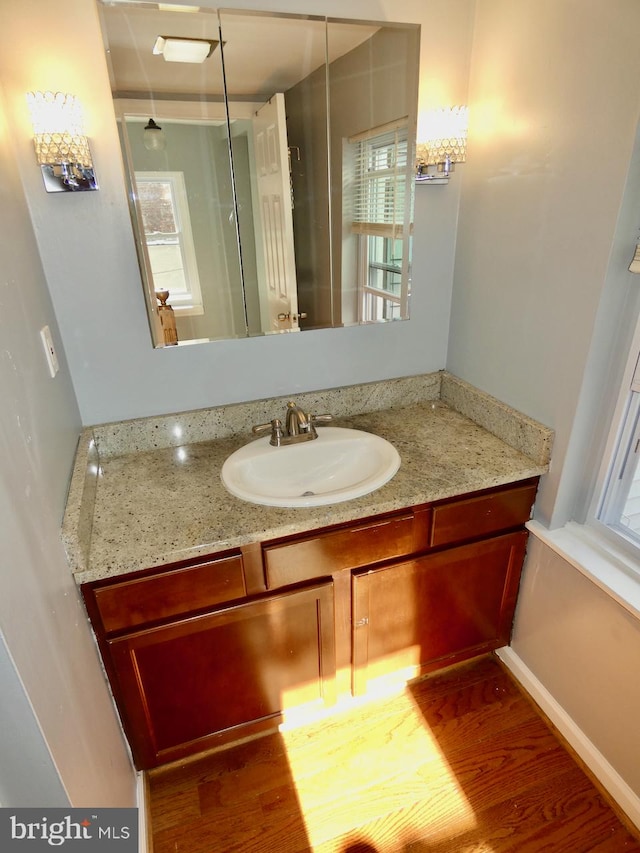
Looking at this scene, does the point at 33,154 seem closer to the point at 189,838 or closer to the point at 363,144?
the point at 363,144

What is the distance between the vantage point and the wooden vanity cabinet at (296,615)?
4.03ft

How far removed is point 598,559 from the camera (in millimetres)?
1350


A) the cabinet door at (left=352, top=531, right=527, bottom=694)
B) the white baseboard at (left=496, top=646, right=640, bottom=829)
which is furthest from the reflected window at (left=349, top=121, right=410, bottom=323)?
the white baseboard at (left=496, top=646, right=640, bottom=829)

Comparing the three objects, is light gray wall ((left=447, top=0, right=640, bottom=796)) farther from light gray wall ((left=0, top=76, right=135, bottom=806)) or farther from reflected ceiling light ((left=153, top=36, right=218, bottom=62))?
light gray wall ((left=0, top=76, right=135, bottom=806))

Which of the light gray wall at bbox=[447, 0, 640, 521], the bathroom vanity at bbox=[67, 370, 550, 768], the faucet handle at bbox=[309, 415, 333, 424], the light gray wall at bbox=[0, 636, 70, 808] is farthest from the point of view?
the faucet handle at bbox=[309, 415, 333, 424]

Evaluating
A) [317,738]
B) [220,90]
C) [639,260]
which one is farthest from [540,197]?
[317,738]

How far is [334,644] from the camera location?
1.47 m

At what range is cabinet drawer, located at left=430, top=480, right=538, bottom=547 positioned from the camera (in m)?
1.40

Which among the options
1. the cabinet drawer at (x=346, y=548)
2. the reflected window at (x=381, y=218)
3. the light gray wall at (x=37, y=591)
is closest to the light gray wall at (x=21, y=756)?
the light gray wall at (x=37, y=591)

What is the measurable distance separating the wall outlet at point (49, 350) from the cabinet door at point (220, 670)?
68 cm

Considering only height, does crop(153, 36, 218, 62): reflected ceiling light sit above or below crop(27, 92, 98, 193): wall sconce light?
above

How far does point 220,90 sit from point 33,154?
19.9 inches

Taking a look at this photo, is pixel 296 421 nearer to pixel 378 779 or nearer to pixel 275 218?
pixel 275 218

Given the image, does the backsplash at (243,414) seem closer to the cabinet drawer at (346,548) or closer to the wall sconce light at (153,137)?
the cabinet drawer at (346,548)
